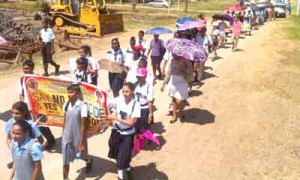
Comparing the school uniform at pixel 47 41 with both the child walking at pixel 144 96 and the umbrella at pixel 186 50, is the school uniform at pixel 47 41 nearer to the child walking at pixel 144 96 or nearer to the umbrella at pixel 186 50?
the umbrella at pixel 186 50

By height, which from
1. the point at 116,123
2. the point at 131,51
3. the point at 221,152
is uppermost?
the point at 131,51

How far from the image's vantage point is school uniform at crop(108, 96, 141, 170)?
6.48m

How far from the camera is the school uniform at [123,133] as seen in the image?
21.3 feet

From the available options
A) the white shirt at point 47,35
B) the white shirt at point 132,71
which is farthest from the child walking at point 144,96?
the white shirt at point 47,35

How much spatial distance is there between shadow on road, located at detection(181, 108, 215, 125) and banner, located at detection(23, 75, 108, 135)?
140 inches

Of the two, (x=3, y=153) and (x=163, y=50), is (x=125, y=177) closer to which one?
(x=3, y=153)

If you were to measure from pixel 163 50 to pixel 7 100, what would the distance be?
15.5 feet

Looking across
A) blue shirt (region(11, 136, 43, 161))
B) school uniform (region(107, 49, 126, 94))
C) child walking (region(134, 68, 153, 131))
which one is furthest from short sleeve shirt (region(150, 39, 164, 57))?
blue shirt (region(11, 136, 43, 161))

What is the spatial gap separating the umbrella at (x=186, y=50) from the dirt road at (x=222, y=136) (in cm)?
168

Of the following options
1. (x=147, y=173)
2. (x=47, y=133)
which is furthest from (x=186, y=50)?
(x=47, y=133)

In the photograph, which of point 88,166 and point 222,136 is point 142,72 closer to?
point 88,166

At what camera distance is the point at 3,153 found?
831 cm

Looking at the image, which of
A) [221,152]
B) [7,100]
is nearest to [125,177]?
[221,152]

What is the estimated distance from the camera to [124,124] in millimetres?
6477
